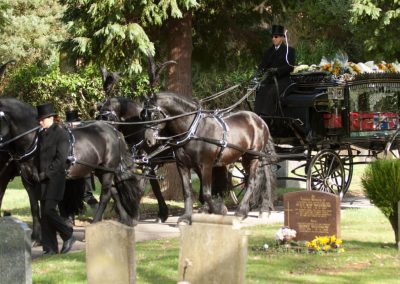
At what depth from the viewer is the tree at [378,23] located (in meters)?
19.2

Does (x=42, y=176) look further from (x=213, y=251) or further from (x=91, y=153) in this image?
(x=213, y=251)

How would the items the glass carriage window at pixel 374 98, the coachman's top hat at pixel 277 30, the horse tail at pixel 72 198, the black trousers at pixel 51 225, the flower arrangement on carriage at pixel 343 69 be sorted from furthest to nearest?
the flower arrangement on carriage at pixel 343 69 < the glass carriage window at pixel 374 98 < the coachman's top hat at pixel 277 30 < the horse tail at pixel 72 198 < the black trousers at pixel 51 225

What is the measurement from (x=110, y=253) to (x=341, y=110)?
10857 millimetres

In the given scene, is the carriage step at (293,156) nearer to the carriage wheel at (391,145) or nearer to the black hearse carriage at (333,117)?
the black hearse carriage at (333,117)

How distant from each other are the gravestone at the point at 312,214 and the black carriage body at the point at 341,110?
220 inches

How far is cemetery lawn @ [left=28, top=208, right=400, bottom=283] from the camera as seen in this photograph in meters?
10.6

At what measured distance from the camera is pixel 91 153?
1442 cm

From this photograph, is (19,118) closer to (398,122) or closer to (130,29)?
(130,29)

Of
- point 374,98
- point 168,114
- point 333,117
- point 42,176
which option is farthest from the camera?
point 374,98

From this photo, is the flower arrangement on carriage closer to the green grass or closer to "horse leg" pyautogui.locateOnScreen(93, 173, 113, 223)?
the green grass

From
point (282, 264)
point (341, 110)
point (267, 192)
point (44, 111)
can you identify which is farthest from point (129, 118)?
point (282, 264)

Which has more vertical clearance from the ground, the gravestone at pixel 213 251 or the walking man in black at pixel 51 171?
the walking man in black at pixel 51 171

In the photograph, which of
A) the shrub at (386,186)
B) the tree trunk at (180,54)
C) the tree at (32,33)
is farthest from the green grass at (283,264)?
the tree at (32,33)

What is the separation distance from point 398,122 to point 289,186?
6.06 meters
